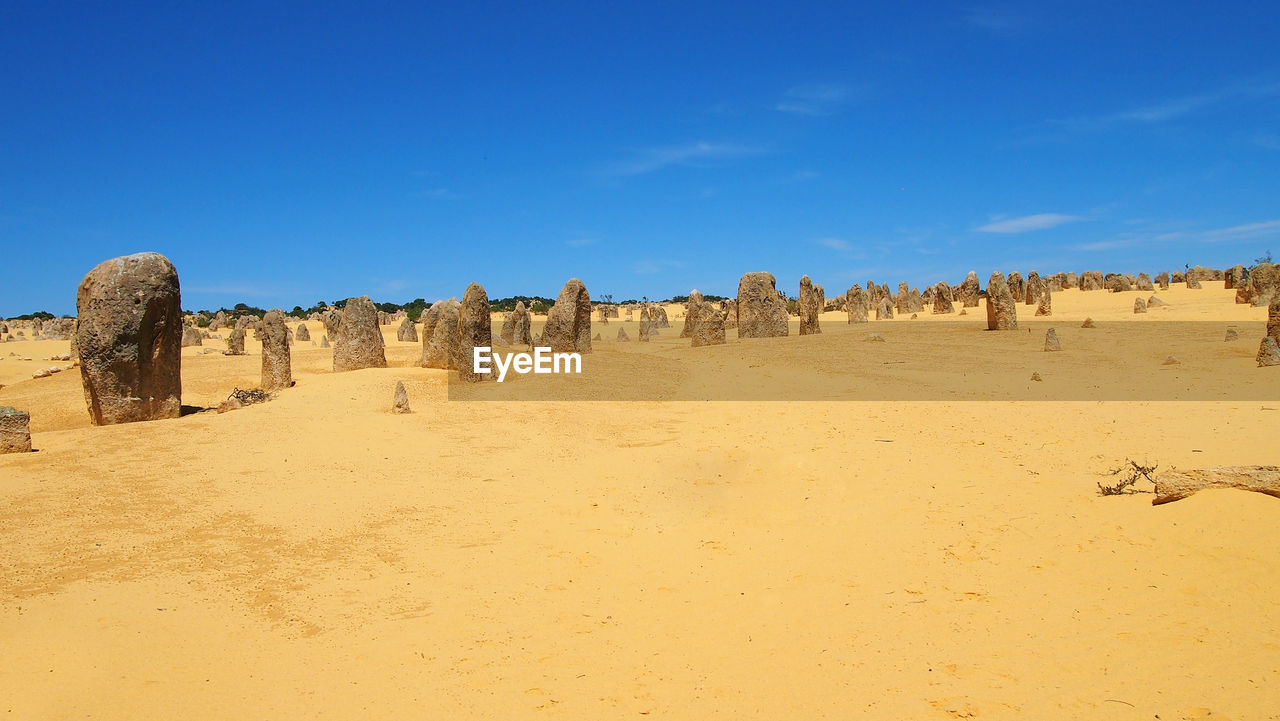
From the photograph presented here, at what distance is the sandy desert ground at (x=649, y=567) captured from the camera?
3771 mm

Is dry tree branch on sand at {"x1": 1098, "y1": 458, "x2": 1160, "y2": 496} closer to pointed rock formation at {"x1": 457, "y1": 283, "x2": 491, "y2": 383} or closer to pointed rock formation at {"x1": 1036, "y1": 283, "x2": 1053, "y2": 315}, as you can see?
pointed rock formation at {"x1": 457, "y1": 283, "x2": 491, "y2": 383}

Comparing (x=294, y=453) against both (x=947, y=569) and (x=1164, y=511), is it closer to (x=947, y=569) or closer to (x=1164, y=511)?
(x=947, y=569)

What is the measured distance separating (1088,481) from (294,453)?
8042 millimetres

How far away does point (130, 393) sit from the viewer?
10.4m

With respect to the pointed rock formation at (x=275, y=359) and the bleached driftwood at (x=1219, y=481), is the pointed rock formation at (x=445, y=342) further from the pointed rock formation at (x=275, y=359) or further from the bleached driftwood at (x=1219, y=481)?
the bleached driftwood at (x=1219, y=481)

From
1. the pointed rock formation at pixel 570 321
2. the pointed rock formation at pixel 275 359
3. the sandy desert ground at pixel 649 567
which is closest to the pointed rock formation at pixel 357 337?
the pointed rock formation at pixel 275 359

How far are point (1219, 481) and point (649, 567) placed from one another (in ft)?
12.7

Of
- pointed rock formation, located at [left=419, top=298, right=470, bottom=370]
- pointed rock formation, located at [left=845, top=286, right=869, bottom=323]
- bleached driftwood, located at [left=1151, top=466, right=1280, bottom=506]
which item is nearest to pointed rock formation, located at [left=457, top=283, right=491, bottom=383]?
pointed rock formation, located at [left=419, top=298, right=470, bottom=370]

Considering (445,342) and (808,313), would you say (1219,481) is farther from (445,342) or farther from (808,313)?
(808,313)

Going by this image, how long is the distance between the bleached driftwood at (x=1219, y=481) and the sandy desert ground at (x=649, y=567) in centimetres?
12

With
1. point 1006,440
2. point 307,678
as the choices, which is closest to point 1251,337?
point 1006,440

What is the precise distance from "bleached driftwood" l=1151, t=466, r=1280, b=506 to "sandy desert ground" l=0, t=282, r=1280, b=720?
12 centimetres

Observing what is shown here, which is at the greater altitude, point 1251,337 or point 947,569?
point 1251,337

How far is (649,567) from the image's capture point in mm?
5629
